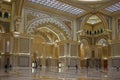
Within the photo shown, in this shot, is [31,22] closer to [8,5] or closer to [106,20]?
[8,5]

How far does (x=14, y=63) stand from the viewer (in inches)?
891

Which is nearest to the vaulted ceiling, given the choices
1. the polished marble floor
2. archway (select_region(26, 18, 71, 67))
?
archway (select_region(26, 18, 71, 67))

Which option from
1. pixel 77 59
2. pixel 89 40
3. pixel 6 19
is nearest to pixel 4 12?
pixel 6 19

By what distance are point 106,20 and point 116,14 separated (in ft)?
5.98

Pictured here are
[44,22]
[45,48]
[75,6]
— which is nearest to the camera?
[75,6]

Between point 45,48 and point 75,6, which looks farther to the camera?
point 45,48

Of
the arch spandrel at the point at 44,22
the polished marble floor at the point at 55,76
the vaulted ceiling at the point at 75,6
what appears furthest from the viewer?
the vaulted ceiling at the point at 75,6

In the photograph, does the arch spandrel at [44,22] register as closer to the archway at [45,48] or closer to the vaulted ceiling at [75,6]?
the vaulted ceiling at [75,6]

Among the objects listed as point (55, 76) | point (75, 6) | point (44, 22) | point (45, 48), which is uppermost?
point (75, 6)

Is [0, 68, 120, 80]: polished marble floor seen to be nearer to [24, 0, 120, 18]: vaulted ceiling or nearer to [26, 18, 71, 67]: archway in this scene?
[24, 0, 120, 18]: vaulted ceiling

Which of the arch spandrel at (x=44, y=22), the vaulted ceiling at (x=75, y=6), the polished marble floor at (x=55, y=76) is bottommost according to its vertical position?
the polished marble floor at (x=55, y=76)

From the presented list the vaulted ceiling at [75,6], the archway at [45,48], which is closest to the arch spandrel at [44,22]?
the vaulted ceiling at [75,6]

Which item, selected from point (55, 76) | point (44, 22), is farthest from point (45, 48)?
point (55, 76)

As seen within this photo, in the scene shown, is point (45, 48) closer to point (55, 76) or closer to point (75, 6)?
point (75, 6)
